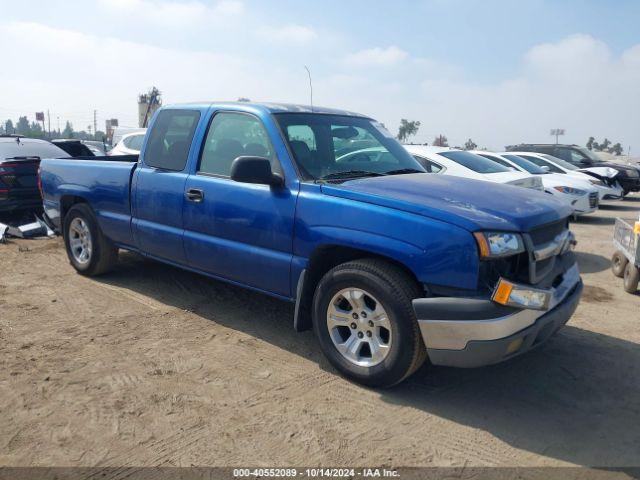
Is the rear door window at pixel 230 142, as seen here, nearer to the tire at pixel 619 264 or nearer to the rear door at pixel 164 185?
the rear door at pixel 164 185

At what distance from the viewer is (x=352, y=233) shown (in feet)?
11.3

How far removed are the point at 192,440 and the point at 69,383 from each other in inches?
45.4

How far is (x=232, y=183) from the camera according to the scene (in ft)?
13.7

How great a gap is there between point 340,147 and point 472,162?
17.6ft

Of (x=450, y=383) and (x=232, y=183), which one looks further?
(x=232, y=183)

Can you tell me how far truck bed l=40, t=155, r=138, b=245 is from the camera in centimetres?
521

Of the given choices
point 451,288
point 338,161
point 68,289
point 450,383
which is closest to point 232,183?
point 338,161

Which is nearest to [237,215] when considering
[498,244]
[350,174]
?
[350,174]

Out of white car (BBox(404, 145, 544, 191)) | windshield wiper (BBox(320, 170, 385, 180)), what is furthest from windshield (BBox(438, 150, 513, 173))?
windshield wiper (BBox(320, 170, 385, 180))

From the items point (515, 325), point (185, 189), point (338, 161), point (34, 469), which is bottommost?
point (34, 469)

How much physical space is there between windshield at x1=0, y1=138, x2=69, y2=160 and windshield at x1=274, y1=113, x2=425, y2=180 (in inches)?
238

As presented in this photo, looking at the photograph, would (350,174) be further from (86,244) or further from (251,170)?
(86,244)

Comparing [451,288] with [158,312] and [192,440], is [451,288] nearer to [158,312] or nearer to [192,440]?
[192,440]

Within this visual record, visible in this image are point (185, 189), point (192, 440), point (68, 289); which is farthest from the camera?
point (68, 289)
